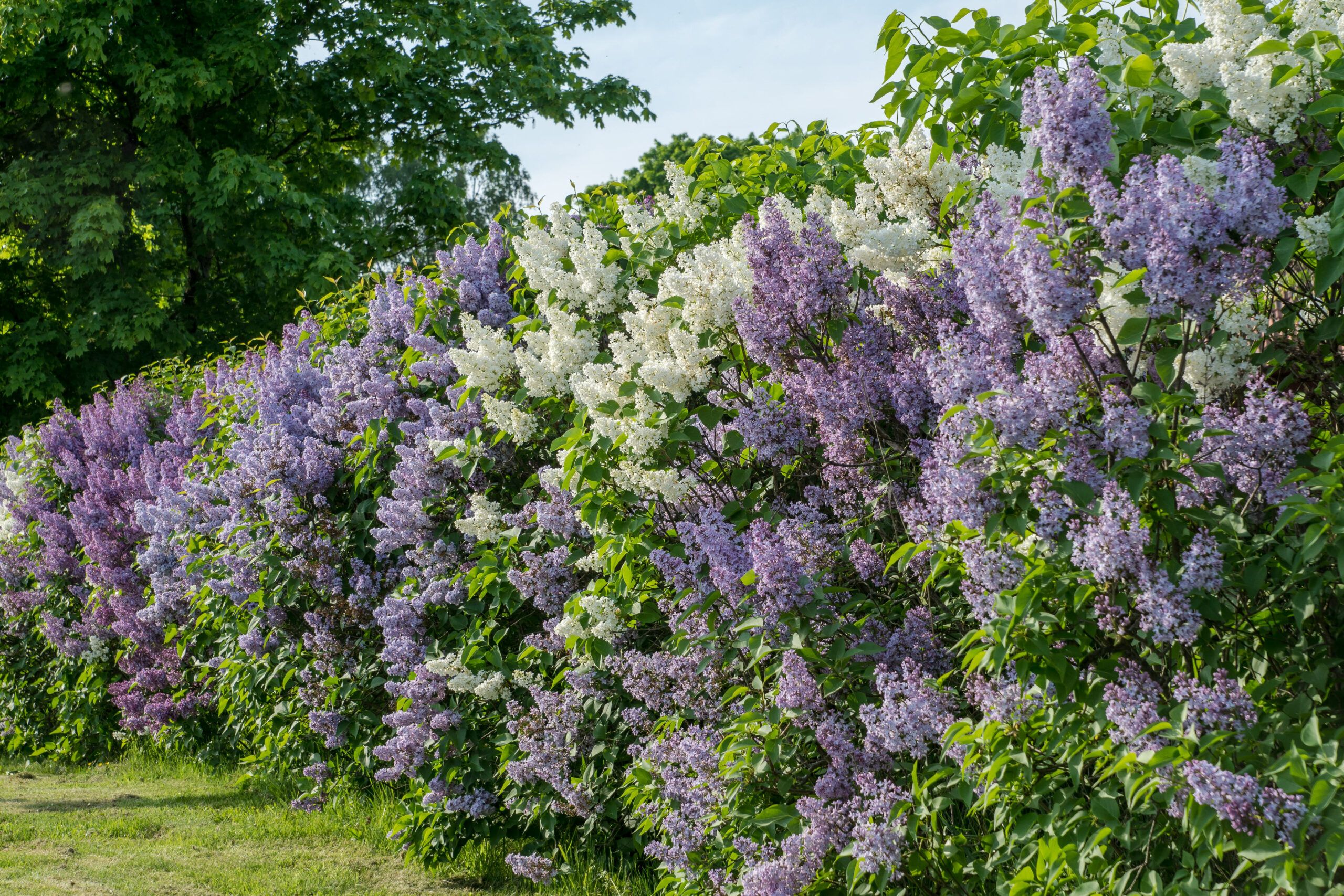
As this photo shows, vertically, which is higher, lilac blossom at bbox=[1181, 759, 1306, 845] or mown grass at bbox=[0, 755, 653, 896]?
lilac blossom at bbox=[1181, 759, 1306, 845]

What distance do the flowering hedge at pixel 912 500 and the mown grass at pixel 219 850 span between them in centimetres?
20

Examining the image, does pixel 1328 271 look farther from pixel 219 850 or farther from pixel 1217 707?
pixel 219 850

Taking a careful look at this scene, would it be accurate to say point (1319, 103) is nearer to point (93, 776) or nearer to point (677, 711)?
point (677, 711)

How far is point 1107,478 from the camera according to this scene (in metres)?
2.37

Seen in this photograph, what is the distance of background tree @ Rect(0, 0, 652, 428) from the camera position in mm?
18172

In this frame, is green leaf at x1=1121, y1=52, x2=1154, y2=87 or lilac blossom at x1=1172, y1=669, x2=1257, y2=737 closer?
lilac blossom at x1=1172, y1=669, x2=1257, y2=737

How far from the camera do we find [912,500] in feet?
9.98

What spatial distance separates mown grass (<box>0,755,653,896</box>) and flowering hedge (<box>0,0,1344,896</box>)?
204mm

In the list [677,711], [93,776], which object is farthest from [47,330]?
[677,711]

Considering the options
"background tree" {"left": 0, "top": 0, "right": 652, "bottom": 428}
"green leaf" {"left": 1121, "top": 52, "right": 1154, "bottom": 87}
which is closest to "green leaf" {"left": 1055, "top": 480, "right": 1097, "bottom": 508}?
"green leaf" {"left": 1121, "top": 52, "right": 1154, "bottom": 87}

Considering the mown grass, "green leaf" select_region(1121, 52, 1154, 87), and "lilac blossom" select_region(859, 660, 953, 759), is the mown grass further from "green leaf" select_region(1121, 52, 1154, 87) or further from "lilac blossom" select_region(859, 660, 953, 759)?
"green leaf" select_region(1121, 52, 1154, 87)

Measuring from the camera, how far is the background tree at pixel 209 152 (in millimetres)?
18172

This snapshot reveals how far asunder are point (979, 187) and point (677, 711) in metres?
2.04

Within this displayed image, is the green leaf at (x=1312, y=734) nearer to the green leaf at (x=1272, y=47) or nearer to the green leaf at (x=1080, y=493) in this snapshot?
the green leaf at (x=1080, y=493)
